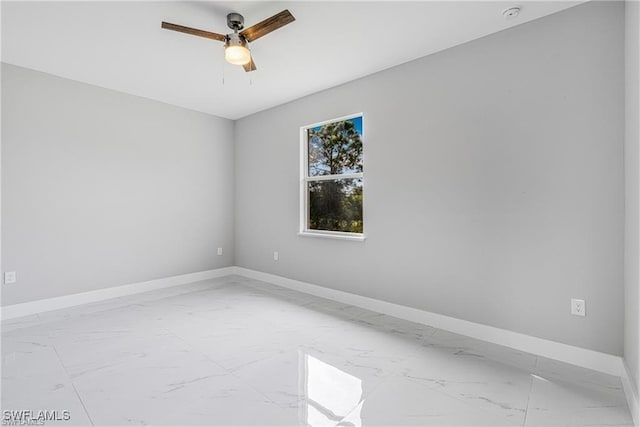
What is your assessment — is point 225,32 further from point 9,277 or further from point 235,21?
point 9,277

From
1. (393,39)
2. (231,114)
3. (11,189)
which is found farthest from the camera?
(231,114)

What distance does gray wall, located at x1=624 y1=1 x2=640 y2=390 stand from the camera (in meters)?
1.71

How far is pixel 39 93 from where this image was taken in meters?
3.38

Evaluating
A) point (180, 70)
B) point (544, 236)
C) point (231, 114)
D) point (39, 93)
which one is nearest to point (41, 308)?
point (39, 93)

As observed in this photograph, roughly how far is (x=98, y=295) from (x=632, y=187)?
5.06 meters

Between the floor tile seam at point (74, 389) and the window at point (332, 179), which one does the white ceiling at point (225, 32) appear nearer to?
the window at point (332, 179)

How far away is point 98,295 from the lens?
379 cm

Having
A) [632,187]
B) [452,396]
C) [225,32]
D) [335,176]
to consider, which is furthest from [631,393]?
[225,32]

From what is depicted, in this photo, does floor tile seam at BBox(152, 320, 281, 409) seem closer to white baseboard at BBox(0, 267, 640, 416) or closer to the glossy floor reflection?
the glossy floor reflection

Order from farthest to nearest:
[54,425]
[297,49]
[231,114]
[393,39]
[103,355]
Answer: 1. [231,114]
2. [297,49]
3. [393,39]
4. [103,355]
5. [54,425]

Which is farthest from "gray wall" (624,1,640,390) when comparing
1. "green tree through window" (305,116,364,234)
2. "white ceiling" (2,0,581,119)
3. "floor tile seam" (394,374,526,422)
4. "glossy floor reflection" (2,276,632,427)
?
"green tree through window" (305,116,364,234)

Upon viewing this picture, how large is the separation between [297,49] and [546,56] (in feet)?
6.62

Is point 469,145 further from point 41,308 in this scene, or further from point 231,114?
point 41,308

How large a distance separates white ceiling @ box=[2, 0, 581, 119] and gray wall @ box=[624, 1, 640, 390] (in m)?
0.62
